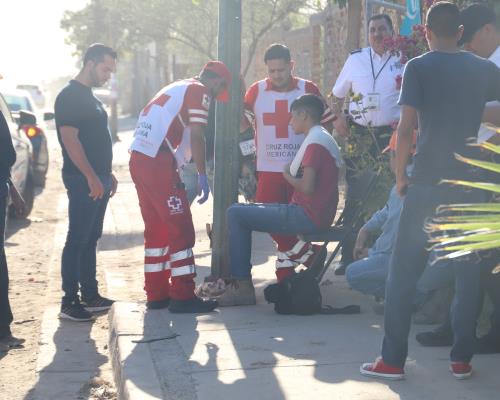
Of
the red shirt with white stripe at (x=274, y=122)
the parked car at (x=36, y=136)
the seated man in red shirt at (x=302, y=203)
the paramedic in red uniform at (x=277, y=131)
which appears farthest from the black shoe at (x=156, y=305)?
the parked car at (x=36, y=136)

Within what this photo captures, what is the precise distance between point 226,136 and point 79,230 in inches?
47.5

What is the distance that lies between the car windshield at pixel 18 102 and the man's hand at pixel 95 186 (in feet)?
39.8

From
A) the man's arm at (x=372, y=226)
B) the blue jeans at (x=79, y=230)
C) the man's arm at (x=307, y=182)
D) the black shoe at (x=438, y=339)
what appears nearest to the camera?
the black shoe at (x=438, y=339)

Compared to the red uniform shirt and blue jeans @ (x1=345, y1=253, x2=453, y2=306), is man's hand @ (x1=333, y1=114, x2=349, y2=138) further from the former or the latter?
blue jeans @ (x1=345, y1=253, x2=453, y2=306)

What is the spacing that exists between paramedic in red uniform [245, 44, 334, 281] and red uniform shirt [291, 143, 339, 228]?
0.71 metres

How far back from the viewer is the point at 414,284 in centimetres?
518

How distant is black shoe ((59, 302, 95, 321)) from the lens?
764cm

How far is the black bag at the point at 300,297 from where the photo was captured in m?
6.88

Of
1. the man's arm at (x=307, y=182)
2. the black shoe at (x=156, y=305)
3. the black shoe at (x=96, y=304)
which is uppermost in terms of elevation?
the man's arm at (x=307, y=182)

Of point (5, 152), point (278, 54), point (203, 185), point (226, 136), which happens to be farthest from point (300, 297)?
point (5, 152)

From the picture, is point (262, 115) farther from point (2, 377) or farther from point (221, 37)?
point (2, 377)

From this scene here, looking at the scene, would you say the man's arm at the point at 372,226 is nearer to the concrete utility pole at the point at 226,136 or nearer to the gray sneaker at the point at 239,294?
the gray sneaker at the point at 239,294

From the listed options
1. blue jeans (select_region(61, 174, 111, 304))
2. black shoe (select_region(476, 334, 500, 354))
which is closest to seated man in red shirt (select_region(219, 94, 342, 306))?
blue jeans (select_region(61, 174, 111, 304))

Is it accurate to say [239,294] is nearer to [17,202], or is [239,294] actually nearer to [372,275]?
[372,275]
